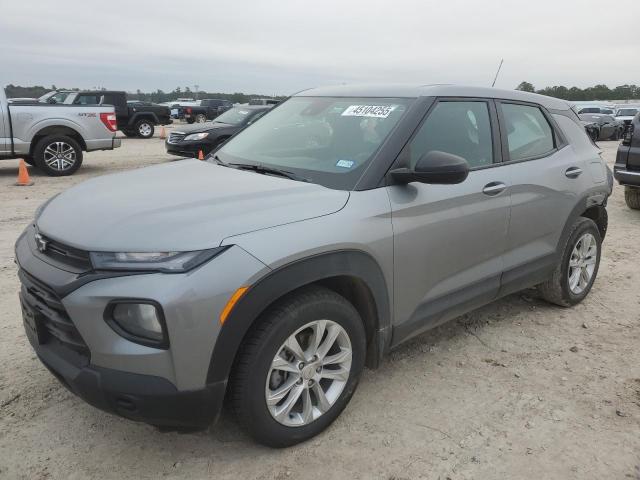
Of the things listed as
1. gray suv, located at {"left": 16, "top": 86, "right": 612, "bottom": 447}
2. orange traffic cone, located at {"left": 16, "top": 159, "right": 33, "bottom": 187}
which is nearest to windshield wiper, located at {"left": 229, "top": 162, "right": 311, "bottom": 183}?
gray suv, located at {"left": 16, "top": 86, "right": 612, "bottom": 447}

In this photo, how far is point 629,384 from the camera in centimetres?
323

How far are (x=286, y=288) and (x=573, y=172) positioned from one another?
2.79 metres

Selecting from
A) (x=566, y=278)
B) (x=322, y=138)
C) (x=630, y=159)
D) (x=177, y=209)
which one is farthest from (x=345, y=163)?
(x=630, y=159)

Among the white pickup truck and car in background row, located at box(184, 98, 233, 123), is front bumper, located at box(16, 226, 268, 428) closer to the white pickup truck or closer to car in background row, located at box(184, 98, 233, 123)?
the white pickup truck

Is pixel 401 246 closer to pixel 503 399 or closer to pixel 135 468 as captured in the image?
pixel 503 399

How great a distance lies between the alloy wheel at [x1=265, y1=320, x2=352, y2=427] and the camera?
2.42 m

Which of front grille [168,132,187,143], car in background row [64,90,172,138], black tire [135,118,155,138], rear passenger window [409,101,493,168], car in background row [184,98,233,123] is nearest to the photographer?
rear passenger window [409,101,493,168]

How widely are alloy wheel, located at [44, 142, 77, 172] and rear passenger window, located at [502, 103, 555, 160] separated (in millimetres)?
9455

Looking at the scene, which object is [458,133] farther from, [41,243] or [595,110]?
[595,110]

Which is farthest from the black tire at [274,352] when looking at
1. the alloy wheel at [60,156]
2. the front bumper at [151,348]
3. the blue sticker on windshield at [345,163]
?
the alloy wheel at [60,156]

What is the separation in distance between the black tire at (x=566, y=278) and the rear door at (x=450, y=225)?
923mm

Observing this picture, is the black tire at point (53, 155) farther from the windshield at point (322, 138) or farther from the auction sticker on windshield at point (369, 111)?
the auction sticker on windshield at point (369, 111)

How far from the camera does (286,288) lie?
7.51 feet

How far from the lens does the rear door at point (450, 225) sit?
285 cm
